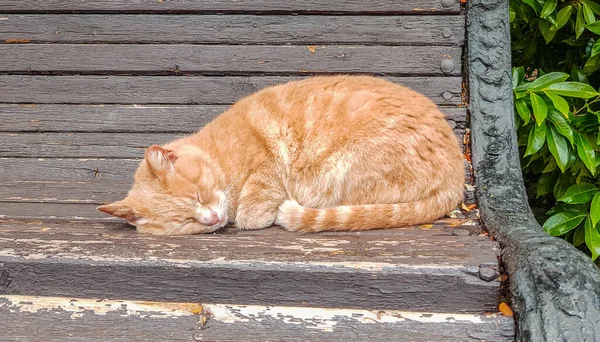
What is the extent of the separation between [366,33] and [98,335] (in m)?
2.18

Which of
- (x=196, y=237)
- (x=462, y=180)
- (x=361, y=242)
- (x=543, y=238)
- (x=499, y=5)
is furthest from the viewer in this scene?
(x=499, y=5)

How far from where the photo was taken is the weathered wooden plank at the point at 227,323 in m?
Result: 1.66

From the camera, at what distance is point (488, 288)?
68.4 inches

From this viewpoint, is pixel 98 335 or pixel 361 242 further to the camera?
pixel 361 242

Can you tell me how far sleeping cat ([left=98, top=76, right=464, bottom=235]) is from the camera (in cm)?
229

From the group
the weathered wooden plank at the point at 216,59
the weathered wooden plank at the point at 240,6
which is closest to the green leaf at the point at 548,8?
the weathered wooden plank at the point at 240,6

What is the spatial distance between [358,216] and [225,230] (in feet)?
2.06

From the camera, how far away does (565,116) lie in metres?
2.71

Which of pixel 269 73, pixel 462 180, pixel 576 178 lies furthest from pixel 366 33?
pixel 576 178

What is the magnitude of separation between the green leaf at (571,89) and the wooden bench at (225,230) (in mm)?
235

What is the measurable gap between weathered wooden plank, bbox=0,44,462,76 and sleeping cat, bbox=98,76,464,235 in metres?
0.43

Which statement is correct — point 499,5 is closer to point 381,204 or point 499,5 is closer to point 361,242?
point 381,204

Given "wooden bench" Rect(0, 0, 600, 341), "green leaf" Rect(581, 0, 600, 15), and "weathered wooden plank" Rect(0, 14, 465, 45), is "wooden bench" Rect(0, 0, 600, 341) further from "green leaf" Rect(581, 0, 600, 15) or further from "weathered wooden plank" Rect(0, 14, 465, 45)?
"green leaf" Rect(581, 0, 600, 15)

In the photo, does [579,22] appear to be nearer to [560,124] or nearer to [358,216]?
[560,124]
